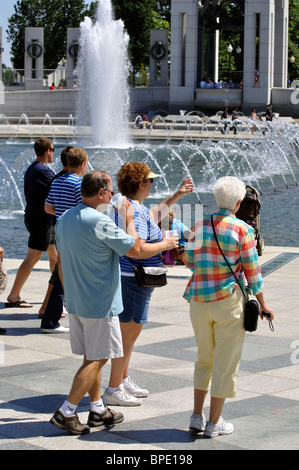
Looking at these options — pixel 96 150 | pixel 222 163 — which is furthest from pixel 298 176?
pixel 96 150

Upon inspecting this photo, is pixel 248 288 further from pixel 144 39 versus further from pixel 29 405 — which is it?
pixel 144 39

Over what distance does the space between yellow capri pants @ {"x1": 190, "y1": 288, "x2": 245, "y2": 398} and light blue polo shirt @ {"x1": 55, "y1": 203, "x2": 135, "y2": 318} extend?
0.58 m

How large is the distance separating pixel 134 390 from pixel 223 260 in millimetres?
1318

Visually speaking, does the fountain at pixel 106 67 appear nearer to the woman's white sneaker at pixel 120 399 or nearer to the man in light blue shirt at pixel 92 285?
the woman's white sneaker at pixel 120 399

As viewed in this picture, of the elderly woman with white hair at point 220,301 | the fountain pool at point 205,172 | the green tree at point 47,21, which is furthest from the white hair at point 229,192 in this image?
the green tree at point 47,21

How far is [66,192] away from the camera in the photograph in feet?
24.5

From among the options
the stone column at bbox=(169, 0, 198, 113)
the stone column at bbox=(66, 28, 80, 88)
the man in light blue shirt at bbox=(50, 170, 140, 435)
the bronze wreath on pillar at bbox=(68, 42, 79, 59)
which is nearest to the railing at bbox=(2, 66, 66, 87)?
the stone column at bbox=(66, 28, 80, 88)

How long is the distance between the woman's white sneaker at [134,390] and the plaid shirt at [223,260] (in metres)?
1.02

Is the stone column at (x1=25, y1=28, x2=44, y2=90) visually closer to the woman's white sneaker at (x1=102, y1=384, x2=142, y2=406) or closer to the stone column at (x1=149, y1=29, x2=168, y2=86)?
the stone column at (x1=149, y1=29, x2=168, y2=86)

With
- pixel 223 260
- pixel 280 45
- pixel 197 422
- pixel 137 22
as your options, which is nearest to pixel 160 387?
pixel 197 422

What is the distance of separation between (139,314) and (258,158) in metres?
25.7

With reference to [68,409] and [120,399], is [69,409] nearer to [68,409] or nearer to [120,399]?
[68,409]

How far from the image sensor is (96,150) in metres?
34.7

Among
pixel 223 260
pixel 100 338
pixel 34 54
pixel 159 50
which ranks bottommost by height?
pixel 100 338
